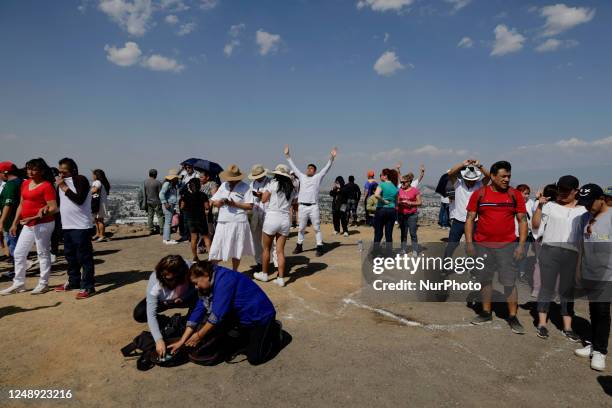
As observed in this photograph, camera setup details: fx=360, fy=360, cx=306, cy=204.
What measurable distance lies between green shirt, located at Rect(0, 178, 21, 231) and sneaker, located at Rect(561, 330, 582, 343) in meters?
8.51

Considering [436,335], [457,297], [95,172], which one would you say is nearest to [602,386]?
[436,335]

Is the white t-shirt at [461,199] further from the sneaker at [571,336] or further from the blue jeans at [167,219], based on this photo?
the blue jeans at [167,219]

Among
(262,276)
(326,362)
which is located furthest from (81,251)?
(326,362)

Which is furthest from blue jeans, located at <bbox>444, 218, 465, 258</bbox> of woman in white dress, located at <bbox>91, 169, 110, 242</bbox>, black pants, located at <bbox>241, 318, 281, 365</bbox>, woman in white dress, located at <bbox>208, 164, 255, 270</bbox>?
woman in white dress, located at <bbox>91, 169, 110, 242</bbox>

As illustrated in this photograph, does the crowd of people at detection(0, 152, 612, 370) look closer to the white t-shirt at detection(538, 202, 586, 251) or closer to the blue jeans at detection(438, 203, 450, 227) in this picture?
the white t-shirt at detection(538, 202, 586, 251)

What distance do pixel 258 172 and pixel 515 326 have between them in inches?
173

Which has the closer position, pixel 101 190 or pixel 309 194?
pixel 309 194

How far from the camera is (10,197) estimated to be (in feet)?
20.0

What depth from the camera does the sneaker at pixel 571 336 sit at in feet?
14.1

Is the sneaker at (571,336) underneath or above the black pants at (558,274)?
underneath

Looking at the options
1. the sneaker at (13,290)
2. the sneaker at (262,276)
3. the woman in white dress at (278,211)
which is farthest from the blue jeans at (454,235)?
the sneaker at (13,290)

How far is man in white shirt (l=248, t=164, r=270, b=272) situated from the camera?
6215mm

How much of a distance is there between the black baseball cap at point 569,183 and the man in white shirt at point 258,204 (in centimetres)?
421

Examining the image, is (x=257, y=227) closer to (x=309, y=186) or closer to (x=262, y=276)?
(x=262, y=276)
